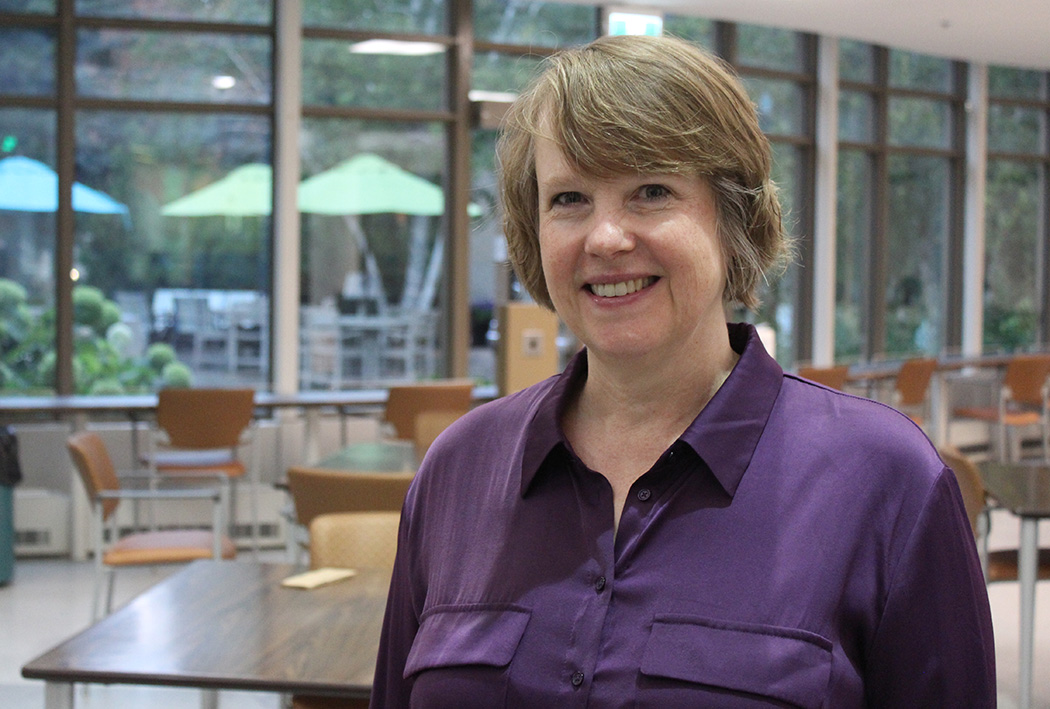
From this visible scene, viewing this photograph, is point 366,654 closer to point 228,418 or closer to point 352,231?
point 228,418

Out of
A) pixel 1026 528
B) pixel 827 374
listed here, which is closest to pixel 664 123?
pixel 1026 528

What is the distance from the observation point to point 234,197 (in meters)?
8.06

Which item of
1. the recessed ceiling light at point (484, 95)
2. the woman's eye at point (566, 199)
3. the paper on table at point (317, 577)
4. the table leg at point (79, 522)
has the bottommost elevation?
the table leg at point (79, 522)

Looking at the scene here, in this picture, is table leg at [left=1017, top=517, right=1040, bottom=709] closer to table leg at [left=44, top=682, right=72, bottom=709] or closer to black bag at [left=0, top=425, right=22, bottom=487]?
table leg at [left=44, top=682, right=72, bottom=709]

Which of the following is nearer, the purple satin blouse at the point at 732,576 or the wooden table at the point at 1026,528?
the purple satin blouse at the point at 732,576

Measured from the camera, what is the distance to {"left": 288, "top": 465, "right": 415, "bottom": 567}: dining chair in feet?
12.8

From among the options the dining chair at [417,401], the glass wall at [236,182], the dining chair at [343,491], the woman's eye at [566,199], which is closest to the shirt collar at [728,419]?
the woman's eye at [566,199]

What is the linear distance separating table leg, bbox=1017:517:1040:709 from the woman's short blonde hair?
2.91 meters

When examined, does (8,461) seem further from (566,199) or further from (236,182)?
(566,199)

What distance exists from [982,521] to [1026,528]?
0.43m

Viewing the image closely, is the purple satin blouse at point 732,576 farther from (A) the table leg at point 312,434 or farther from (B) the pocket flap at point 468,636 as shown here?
(A) the table leg at point 312,434

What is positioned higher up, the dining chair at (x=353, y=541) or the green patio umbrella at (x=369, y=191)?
the green patio umbrella at (x=369, y=191)

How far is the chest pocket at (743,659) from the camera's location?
3.50 feet

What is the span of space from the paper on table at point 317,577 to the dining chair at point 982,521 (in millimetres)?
1895
